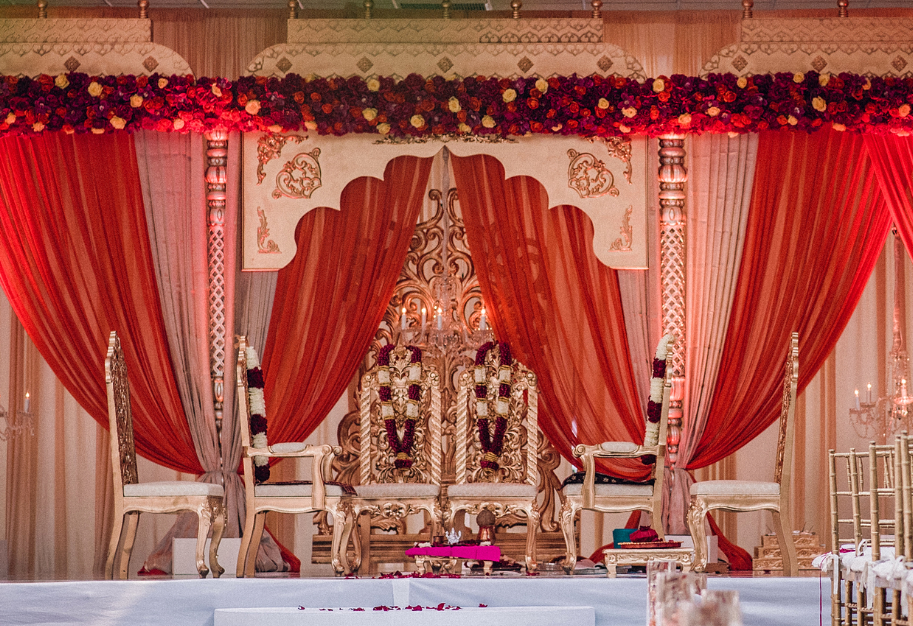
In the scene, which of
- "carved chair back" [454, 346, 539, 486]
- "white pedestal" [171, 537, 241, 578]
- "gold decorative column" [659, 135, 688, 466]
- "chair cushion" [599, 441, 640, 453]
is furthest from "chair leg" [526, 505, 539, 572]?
"white pedestal" [171, 537, 241, 578]

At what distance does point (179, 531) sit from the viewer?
707 centimetres

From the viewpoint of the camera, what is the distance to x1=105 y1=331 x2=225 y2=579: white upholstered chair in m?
6.00

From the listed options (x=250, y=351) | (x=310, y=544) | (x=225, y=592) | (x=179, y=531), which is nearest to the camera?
(x=225, y=592)

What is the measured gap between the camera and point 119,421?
622 centimetres

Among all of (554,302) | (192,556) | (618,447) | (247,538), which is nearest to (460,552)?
(618,447)

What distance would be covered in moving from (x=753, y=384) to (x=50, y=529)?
4.68 meters

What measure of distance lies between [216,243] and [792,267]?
370cm

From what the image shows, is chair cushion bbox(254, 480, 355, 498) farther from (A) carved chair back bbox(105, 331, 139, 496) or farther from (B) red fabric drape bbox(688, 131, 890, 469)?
(B) red fabric drape bbox(688, 131, 890, 469)

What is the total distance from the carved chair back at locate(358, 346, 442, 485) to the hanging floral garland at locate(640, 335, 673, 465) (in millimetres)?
1402

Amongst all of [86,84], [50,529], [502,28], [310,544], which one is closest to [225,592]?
[310,544]

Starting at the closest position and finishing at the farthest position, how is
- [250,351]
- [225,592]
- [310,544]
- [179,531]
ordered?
[225,592] → [250,351] → [179,531] → [310,544]

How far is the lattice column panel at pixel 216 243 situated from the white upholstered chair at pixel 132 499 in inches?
43.0

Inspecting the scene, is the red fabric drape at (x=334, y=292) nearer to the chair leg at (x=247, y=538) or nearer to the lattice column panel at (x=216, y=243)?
the lattice column panel at (x=216, y=243)

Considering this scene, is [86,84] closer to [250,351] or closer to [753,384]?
[250,351]
